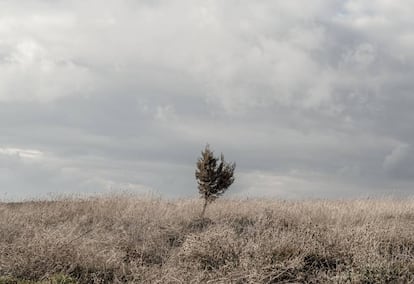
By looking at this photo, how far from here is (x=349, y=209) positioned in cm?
1981

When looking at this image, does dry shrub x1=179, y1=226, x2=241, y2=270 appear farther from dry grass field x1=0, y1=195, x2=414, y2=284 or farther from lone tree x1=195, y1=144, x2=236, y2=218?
lone tree x1=195, y1=144, x2=236, y2=218

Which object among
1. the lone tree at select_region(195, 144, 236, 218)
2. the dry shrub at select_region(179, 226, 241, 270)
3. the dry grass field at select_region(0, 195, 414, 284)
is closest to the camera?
the dry grass field at select_region(0, 195, 414, 284)

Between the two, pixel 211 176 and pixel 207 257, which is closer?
pixel 207 257

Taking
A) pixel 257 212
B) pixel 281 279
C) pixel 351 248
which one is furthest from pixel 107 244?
pixel 257 212

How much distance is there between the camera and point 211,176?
64.5 ft

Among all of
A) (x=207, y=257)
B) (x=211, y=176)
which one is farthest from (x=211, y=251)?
(x=211, y=176)

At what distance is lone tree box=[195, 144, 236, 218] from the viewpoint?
19.7 m

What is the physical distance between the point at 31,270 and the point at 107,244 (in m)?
2.46

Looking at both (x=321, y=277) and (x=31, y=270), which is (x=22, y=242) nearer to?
(x=31, y=270)

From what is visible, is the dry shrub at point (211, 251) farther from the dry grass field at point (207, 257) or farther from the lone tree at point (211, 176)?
the lone tree at point (211, 176)

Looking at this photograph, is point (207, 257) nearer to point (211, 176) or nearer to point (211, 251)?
point (211, 251)

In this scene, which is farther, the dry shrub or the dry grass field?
the dry shrub

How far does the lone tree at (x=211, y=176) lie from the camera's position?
1967 cm

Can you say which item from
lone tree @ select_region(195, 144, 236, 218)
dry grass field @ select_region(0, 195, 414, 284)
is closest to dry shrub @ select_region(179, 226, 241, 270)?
dry grass field @ select_region(0, 195, 414, 284)
